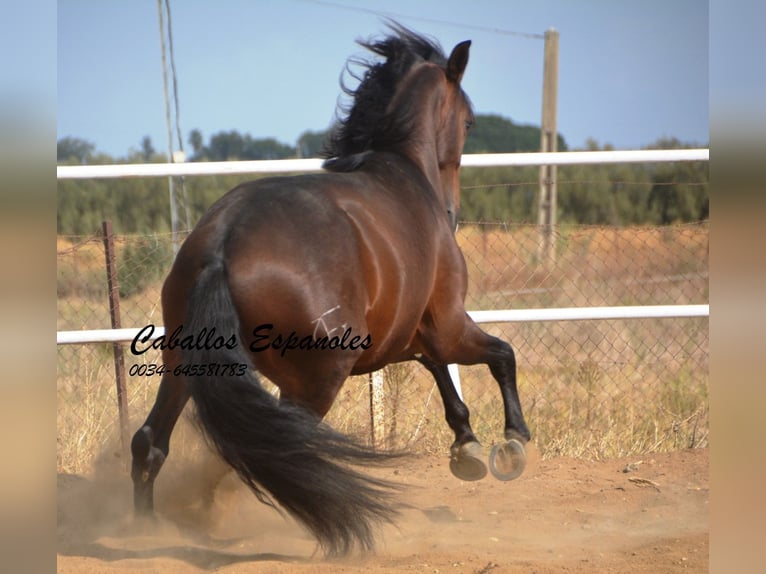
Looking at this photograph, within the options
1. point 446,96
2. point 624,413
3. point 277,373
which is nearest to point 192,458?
point 277,373

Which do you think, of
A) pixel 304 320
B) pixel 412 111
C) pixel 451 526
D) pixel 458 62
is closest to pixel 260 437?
pixel 304 320

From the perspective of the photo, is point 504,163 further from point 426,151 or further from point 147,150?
point 147,150

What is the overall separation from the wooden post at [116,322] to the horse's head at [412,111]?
5.35 feet

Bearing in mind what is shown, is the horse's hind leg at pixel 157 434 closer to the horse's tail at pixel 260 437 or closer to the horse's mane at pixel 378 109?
the horse's tail at pixel 260 437

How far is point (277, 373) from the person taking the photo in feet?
10.6

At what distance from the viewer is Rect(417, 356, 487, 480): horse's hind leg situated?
448cm

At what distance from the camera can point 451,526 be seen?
4.34 meters

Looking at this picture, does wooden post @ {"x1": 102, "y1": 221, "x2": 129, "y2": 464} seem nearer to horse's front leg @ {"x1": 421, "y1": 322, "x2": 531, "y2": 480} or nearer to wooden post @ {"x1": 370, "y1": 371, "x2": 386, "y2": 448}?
Answer: wooden post @ {"x1": 370, "y1": 371, "x2": 386, "y2": 448}

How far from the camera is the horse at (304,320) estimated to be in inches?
118

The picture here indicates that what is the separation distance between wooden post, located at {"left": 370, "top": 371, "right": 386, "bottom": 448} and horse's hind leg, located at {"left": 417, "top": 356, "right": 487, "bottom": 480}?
808 millimetres

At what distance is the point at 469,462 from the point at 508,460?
23 centimetres

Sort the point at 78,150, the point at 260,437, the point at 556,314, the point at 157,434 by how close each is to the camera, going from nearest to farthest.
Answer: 1. the point at 260,437
2. the point at 157,434
3. the point at 556,314
4. the point at 78,150
